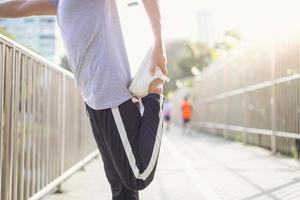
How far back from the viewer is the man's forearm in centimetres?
322

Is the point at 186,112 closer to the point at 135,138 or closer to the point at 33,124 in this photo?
the point at 33,124

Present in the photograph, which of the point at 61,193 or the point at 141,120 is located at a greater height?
the point at 141,120

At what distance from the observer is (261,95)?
13734 millimetres

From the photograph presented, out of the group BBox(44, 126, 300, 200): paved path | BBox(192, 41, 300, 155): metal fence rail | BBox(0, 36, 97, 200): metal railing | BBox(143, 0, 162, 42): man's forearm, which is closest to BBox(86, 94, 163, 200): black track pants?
BBox(143, 0, 162, 42): man's forearm

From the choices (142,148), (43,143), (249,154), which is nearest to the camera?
(142,148)

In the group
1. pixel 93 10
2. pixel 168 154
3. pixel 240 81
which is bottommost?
pixel 168 154

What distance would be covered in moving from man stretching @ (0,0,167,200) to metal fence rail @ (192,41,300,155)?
7.60 metres

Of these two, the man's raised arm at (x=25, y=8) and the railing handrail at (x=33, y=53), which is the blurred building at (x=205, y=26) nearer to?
the railing handrail at (x=33, y=53)

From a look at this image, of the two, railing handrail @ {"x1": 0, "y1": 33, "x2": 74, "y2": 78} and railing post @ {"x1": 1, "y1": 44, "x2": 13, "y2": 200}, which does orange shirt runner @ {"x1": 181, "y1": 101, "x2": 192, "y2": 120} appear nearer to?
railing handrail @ {"x1": 0, "y1": 33, "x2": 74, "y2": 78}

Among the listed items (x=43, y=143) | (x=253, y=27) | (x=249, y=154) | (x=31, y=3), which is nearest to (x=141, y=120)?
(x=31, y=3)

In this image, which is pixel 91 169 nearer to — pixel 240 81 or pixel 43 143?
A: pixel 43 143

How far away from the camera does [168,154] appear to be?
13.0 meters

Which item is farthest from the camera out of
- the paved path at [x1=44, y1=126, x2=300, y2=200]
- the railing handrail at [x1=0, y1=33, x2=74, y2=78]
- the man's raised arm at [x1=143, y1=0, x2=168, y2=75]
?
the paved path at [x1=44, y1=126, x2=300, y2=200]

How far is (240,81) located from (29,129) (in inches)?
472
